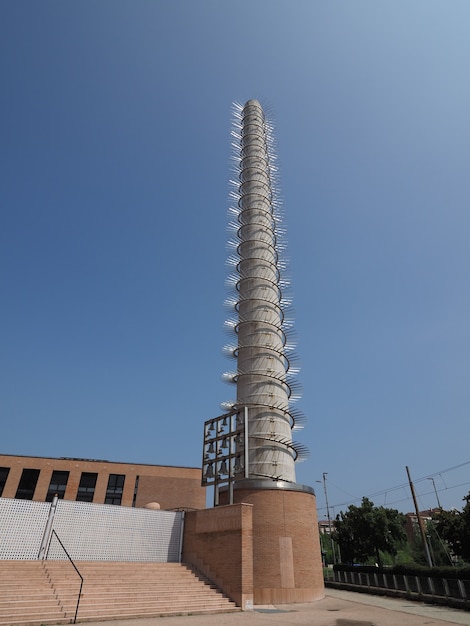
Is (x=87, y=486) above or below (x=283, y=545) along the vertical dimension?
above

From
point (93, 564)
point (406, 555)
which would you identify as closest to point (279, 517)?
point (93, 564)

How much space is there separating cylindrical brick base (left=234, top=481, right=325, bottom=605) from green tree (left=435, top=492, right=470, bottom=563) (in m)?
16.3

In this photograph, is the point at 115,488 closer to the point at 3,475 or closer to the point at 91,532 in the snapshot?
the point at 3,475

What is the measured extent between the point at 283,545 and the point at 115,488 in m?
31.8

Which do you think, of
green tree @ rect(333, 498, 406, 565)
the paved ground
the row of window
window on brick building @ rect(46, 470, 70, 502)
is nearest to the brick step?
the paved ground

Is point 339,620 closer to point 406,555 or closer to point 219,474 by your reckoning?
point 219,474

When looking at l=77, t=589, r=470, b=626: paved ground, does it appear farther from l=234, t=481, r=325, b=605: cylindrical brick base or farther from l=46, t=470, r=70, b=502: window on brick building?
l=46, t=470, r=70, b=502: window on brick building

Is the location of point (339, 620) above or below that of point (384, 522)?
below

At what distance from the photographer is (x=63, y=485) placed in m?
45.0

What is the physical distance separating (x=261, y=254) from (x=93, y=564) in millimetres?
25894

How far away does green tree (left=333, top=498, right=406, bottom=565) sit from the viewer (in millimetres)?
42094

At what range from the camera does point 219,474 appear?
23.5 meters

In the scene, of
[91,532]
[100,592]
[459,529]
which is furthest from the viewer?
[459,529]

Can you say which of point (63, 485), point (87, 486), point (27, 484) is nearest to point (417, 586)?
point (87, 486)
